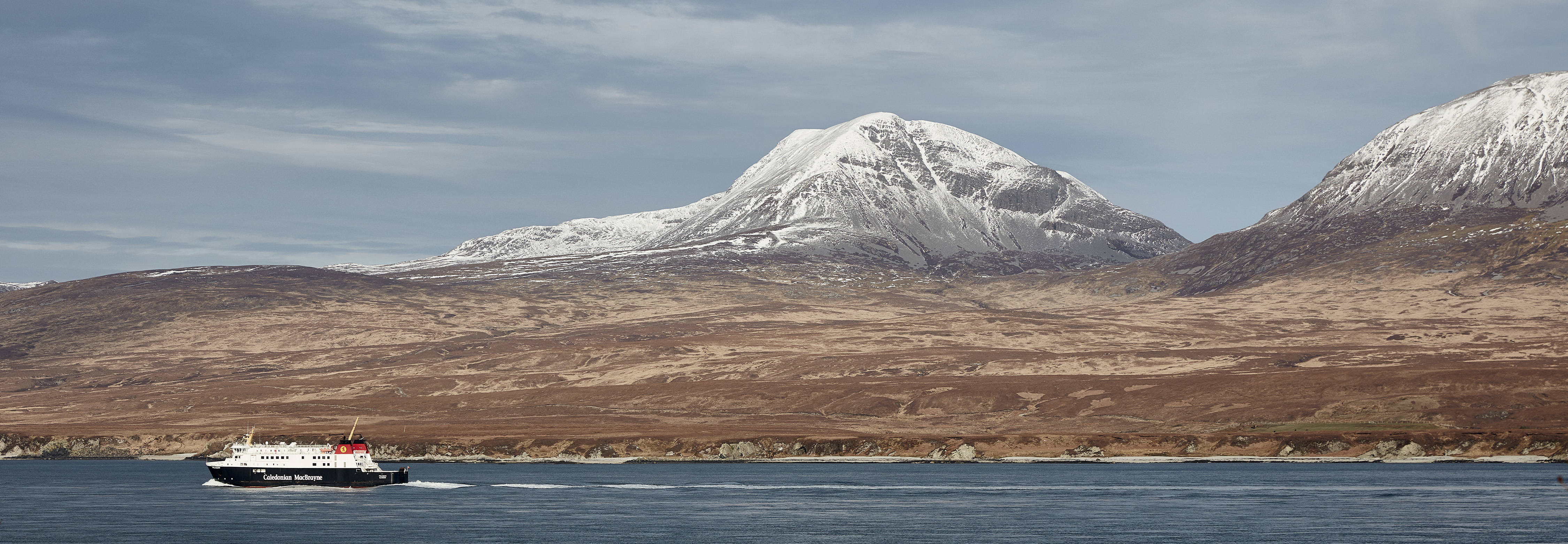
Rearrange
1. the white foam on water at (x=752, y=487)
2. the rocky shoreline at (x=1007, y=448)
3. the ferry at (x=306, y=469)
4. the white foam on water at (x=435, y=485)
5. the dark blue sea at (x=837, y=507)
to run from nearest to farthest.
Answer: the dark blue sea at (x=837, y=507)
the white foam on water at (x=752, y=487)
the white foam on water at (x=435, y=485)
the ferry at (x=306, y=469)
the rocky shoreline at (x=1007, y=448)

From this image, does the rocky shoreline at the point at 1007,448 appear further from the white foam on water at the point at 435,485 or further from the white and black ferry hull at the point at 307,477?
the white and black ferry hull at the point at 307,477

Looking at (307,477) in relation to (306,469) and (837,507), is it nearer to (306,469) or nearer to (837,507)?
(306,469)

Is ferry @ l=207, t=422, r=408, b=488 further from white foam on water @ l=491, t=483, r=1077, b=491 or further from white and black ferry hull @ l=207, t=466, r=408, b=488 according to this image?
white foam on water @ l=491, t=483, r=1077, b=491

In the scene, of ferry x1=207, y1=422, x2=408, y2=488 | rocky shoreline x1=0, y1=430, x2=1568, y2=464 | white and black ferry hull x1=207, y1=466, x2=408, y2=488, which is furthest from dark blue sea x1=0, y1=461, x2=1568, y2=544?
rocky shoreline x1=0, y1=430, x2=1568, y2=464

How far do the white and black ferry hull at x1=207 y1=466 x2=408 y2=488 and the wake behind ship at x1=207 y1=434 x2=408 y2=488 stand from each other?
33mm

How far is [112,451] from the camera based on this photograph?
192m

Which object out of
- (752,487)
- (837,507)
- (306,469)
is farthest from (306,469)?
(837,507)

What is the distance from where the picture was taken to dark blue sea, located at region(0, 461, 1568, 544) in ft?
310

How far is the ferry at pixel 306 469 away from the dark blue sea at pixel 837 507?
1.32 meters

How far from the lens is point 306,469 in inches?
5354

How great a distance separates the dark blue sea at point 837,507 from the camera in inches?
3716

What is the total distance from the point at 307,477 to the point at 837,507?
54.5 metres

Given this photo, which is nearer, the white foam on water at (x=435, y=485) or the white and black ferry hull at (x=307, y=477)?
the white foam on water at (x=435, y=485)

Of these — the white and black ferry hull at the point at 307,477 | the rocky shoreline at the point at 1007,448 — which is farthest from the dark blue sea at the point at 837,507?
the rocky shoreline at the point at 1007,448
